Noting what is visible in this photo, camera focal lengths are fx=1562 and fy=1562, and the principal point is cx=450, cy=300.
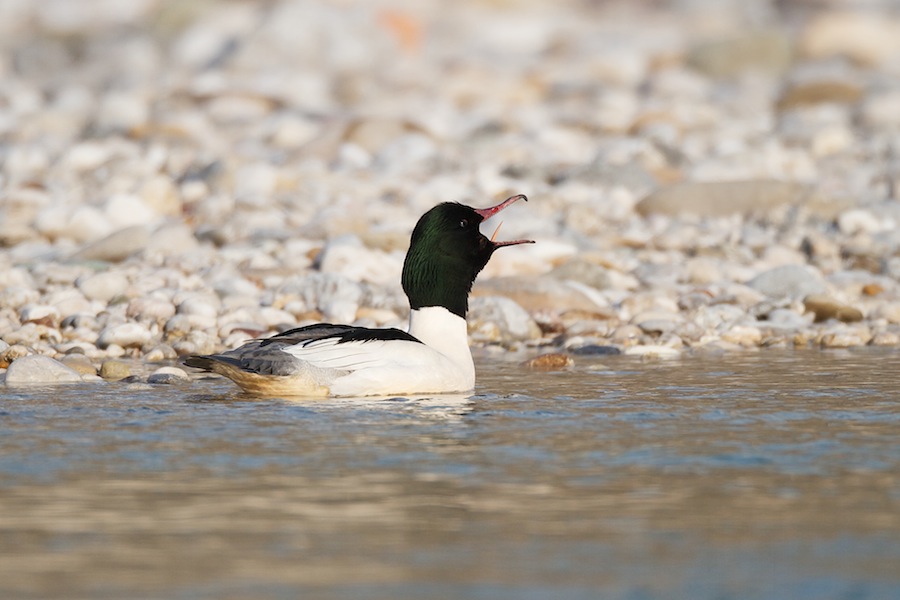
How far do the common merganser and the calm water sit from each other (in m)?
0.18

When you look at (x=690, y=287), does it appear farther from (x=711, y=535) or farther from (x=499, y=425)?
(x=711, y=535)

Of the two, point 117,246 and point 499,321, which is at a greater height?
point 117,246

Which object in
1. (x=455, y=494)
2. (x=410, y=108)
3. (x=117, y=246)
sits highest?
(x=410, y=108)

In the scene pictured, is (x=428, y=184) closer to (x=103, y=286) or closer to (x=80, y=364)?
(x=103, y=286)

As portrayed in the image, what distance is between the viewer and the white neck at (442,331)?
826 cm

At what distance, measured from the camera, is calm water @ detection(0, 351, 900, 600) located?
4281 mm

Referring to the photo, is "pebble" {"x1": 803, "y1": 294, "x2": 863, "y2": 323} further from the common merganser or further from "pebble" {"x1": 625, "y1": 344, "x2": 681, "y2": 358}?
the common merganser

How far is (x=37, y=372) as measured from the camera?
820 cm

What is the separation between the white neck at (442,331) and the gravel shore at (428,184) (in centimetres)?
127

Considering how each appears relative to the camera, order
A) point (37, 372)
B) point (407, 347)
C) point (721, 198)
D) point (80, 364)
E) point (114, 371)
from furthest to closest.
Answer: point (721, 198), point (80, 364), point (114, 371), point (37, 372), point (407, 347)

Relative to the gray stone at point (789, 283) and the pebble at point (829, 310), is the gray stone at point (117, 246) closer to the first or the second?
the gray stone at point (789, 283)

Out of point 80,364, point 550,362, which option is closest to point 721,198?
point 550,362

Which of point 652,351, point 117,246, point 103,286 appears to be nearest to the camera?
point 652,351

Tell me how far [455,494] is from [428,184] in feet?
35.5
